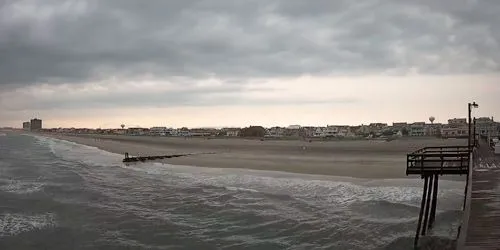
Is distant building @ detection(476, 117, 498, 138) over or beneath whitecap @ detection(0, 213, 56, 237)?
over

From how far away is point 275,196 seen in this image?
26594 mm

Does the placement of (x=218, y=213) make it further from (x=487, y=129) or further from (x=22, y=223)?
(x=487, y=129)

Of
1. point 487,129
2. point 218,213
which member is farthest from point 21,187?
point 487,129

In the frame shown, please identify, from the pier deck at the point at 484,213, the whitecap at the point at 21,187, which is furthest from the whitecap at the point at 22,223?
the pier deck at the point at 484,213

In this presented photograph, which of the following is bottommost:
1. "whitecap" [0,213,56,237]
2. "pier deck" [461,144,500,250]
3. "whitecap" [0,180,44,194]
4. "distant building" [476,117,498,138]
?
"whitecap" [0,213,56,237]

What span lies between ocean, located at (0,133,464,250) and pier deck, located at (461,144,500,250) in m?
2.43

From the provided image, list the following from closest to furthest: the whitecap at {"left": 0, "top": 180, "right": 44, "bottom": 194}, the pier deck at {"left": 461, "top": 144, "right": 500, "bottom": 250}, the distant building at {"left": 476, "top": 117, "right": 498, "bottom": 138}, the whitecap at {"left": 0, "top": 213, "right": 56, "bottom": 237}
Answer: the pier deck at {"left": 461, "top": 144, "right": 500, "bottom": 250} < the whitecap at {"left": 0, "top": 213, "right": 56, "bottom": 237} < the whitecap at {"left": 0, "top": 180, "right": 44, "bottom": 194} < the distant building at {"left": 476, "top": 117, "right": 498, "bottom": 138}

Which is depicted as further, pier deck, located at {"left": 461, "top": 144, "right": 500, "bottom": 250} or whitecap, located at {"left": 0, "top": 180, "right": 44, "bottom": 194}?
whitecap, located at {"left": 0, "top": 180, "right": 44, "bottom": 194}

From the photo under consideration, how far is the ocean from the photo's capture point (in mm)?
16750

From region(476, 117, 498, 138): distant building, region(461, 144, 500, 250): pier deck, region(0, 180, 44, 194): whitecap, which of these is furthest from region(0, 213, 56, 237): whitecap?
region(476, 117, 498, 138): distant building

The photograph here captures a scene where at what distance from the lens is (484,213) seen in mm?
12016

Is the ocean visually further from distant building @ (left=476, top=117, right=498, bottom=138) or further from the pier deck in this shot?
distant building @ (left=476, top=117, right=498, bottom=138)

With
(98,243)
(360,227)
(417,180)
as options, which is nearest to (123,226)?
(98,243)

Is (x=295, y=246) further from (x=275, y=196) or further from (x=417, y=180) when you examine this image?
(x=417, y=180)
